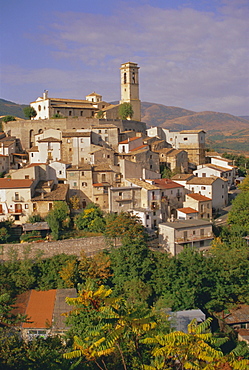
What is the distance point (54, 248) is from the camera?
26.3 metres

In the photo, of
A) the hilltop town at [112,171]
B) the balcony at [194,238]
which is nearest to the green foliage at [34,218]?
the hilltop town at [112,171]

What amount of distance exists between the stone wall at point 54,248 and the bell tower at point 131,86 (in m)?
26.6

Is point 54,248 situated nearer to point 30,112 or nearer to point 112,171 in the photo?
point 112,171

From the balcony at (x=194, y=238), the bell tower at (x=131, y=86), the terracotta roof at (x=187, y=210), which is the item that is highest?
the bell tower at (x=131, y=86)

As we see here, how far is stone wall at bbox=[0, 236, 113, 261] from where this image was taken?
2570 cm

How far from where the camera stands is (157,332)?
11086mm

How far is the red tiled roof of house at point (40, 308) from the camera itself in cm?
1867

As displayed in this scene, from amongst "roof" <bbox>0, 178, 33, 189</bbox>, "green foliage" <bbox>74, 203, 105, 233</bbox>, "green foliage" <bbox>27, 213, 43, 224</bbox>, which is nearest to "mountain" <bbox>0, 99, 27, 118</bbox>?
"roof" <bbox>0, 178, 33, 189</bbox>

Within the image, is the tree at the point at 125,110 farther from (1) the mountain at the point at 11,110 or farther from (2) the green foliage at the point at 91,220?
(1) the mountain at the point at 11,110

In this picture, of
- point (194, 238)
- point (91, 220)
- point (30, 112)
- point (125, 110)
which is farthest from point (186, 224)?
point (30, 112)

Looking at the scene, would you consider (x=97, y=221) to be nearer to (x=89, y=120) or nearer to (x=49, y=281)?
(x=49, y=281)

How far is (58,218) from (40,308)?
941 cm

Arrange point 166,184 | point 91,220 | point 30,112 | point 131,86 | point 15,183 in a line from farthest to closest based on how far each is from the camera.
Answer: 1. point 131,86
2. point 30,112
3. point 166,184
4. point 15,183
5. point 91,220

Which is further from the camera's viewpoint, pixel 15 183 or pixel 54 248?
pixel 15 183
